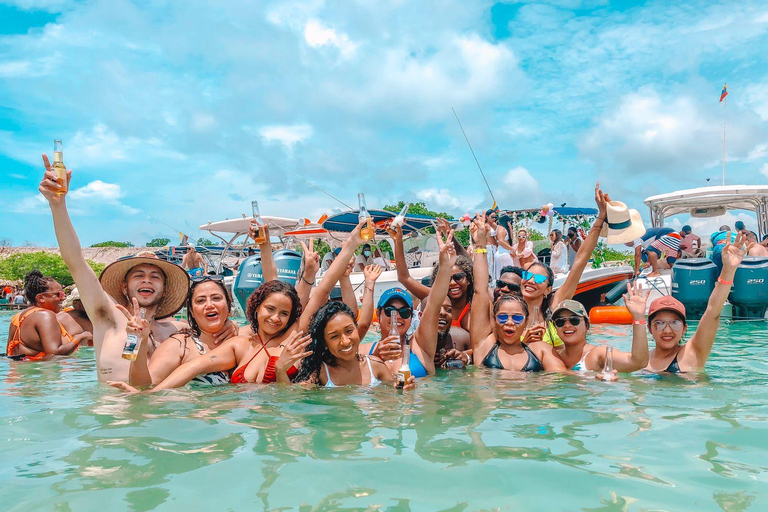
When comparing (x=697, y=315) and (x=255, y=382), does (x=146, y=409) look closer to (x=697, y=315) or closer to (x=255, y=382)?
(x=255, y=382)

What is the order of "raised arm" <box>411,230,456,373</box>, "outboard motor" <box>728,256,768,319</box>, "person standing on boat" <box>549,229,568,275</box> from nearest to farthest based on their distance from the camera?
1. "raised arm" <box>411,230,456,373</box>
2. "outboard motor" <box>728,256,768,319</box>
3. "person standing on boat" <box>549,229,568,275</box>

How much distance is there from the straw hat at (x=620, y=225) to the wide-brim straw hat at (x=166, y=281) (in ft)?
12.8

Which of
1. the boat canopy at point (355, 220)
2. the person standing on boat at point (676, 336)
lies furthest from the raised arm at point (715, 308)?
the boat canopy at point (355, 220)

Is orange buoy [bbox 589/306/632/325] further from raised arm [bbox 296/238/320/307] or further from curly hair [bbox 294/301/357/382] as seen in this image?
curly hair [bbox 294/301/357/382]

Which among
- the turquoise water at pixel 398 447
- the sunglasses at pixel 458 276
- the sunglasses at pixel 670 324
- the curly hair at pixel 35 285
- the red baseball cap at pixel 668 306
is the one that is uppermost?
the curly hair at pixel 35 285

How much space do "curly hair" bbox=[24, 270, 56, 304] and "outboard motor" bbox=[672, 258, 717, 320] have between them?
30.8 ft

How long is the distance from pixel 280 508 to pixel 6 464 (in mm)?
1463

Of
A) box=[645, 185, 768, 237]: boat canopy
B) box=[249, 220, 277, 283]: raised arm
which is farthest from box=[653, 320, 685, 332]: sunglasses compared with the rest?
box=[645, 185, 768, 237]: boat canopy

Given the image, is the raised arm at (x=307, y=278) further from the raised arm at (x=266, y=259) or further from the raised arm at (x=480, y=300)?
the raised arm at (x=480, y=300)

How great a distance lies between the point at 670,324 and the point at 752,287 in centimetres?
609

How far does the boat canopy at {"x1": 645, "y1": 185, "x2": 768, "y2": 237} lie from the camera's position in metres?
13.5

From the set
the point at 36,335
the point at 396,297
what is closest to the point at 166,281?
the point at 396,297

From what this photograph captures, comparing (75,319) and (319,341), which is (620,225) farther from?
(75,319)

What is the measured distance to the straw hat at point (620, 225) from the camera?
5.46m
